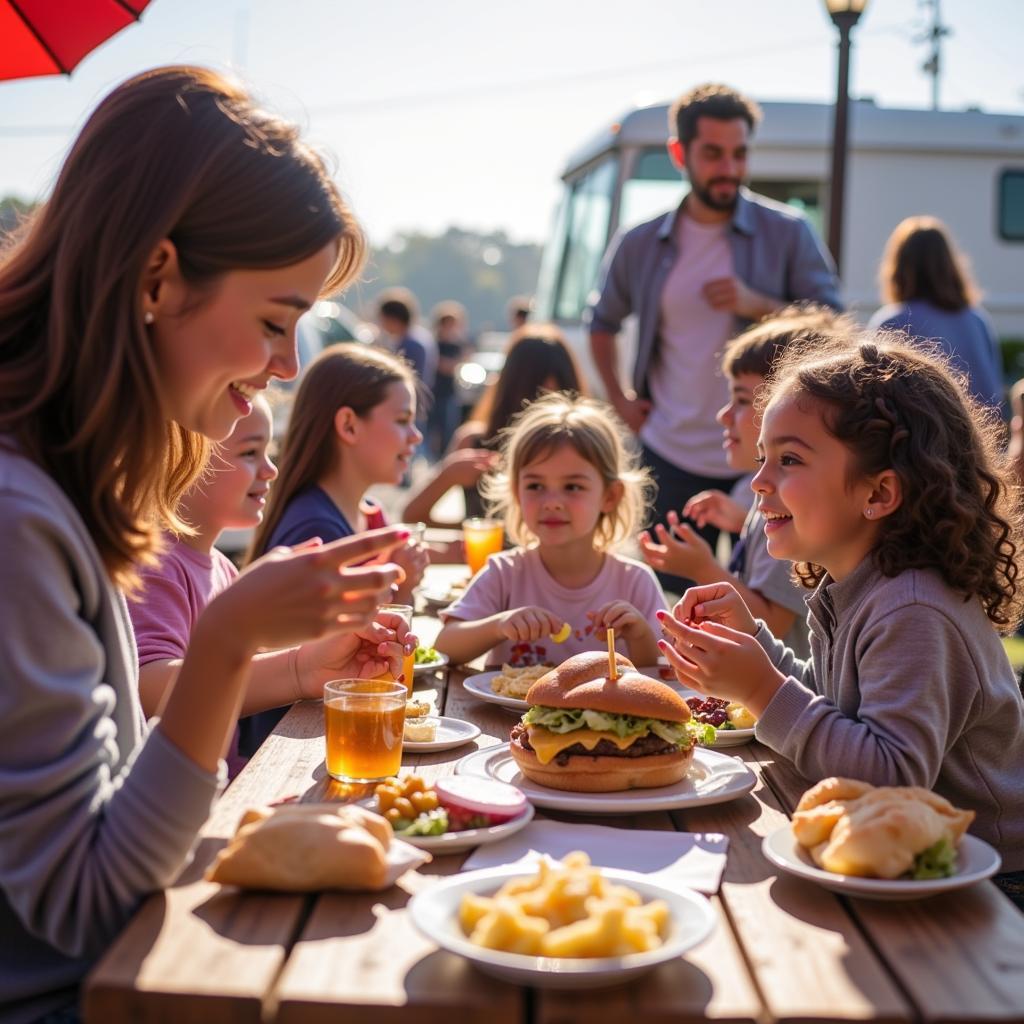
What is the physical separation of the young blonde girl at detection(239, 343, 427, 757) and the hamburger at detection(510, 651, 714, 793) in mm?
1856

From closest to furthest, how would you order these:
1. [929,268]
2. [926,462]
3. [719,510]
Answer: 1. [926,462]
2. [719,510]
3. [929,268]

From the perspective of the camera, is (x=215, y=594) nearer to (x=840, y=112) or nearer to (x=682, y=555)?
(x=682, y=555)

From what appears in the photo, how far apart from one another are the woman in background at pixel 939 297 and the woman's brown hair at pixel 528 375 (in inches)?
66.6

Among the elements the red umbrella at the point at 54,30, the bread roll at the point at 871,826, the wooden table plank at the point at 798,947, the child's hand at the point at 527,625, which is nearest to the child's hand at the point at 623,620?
the child's hand at the point at 527,625

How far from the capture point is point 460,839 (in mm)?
1803

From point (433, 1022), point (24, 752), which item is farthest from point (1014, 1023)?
point (24, 752)

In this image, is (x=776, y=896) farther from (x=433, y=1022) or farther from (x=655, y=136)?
(x=655, y=136)

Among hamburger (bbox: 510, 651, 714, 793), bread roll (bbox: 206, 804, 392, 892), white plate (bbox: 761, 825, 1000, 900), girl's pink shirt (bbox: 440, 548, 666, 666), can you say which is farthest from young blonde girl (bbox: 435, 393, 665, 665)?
bread roll (bbox: 206, 804, 392, 892)

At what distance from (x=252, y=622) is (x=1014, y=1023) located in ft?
3.31

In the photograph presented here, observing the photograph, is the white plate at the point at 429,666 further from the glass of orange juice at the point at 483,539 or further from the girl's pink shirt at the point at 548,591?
the glass of orange juice at the point at 483,539

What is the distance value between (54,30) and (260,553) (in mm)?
1650

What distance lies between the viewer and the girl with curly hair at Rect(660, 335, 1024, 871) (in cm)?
215

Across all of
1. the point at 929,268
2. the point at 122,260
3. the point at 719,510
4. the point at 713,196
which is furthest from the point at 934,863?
the point at 929,268

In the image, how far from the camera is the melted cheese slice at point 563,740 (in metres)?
2.13
